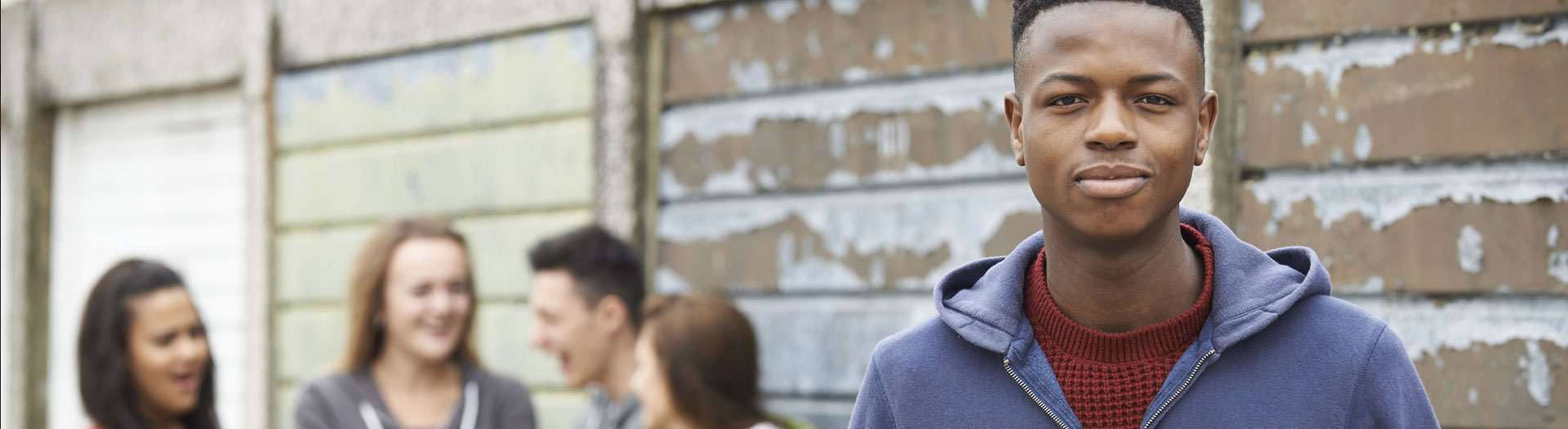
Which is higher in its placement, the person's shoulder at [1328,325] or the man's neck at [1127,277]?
the man's neck at [1127,277]

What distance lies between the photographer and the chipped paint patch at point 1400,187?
351 centimetres

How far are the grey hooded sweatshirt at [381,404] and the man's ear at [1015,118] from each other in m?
2.90

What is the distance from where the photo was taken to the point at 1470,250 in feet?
11.8

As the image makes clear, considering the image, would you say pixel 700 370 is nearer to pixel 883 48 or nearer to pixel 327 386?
pixel 327 386

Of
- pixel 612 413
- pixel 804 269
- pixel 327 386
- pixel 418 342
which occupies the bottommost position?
pixel 612 413

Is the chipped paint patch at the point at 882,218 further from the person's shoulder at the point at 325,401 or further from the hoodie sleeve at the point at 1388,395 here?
the hoodie sleeve at the point at 1388,395

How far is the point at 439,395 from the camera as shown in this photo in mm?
4469

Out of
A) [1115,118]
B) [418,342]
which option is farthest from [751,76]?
[1115,118]

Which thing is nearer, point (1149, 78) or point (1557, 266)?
point (1149, 78)

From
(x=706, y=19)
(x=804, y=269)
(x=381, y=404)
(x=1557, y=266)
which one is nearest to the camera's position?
(x=1557, y=266)

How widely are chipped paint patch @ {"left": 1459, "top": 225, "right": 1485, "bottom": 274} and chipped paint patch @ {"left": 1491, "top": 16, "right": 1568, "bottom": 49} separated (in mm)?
477

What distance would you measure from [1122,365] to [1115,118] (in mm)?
334

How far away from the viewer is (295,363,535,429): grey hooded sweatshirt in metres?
4.21

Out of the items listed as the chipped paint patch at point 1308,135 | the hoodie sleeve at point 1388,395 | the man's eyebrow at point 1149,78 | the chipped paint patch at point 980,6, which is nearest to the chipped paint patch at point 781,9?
the chipped paint patch at point 980,6
